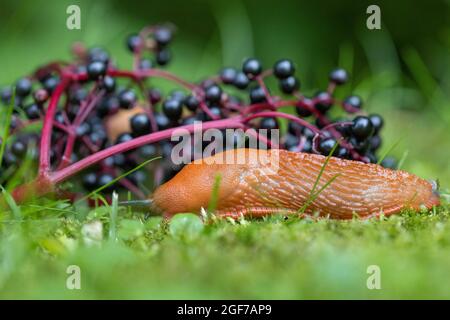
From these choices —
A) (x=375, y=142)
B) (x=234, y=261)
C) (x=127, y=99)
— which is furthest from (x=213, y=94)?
(x=234, y=261)

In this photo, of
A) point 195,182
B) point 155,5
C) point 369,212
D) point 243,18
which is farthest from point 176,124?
point 155,5

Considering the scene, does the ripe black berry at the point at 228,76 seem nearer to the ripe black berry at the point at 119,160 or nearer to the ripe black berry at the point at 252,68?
the ripe black berry at the point at 252,68

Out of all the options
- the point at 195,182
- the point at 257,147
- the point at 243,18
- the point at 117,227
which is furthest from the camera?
the point at 243,18

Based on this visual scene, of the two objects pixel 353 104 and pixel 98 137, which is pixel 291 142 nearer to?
pixel 353 104

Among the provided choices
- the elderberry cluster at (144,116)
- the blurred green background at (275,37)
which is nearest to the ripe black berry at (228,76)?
the elderberry cluster at (144,116)
